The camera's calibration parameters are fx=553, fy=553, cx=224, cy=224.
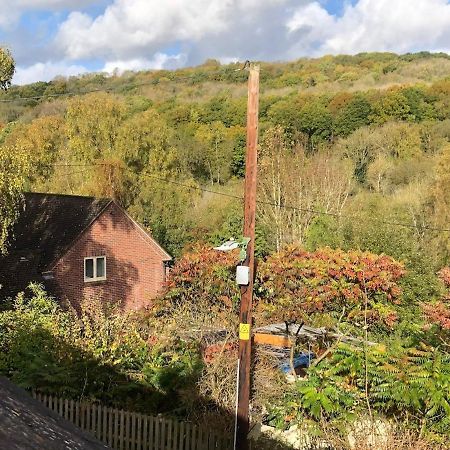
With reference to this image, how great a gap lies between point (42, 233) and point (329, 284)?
1380 centimetres

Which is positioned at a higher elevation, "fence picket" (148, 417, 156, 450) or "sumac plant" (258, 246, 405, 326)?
"sumac plant" (258, 246, 405, 326)

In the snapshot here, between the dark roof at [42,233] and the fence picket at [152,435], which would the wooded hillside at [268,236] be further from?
the dark roof at [42,233]

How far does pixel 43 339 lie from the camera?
13.0 m

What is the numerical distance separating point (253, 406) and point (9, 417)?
966 centimetres

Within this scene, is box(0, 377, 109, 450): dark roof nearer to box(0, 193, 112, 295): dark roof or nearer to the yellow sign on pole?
the yellow sign on pole

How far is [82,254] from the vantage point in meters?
23.2

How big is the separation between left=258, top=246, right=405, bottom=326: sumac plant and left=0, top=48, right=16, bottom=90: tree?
9.90 meters

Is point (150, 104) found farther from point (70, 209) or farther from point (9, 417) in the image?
point (9, 417)

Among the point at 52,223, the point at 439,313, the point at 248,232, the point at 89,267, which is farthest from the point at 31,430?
the point at 52,223

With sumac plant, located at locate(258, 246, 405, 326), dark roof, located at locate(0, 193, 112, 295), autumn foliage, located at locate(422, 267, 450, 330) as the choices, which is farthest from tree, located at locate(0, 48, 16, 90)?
autumn foliage, located at locate(422, 267, 450, 330)

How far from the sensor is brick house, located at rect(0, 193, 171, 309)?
2206 centimetres

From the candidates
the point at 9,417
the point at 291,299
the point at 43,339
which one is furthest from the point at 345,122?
the point at 9,417

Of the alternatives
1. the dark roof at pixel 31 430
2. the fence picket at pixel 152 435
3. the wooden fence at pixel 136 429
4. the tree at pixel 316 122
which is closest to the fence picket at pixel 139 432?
the wooden fence at pixel 136 429

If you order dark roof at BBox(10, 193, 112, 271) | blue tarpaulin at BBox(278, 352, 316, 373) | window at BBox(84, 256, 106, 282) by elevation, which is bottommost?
blue tarpaulin at BBox(278, 352, 316, 373)
